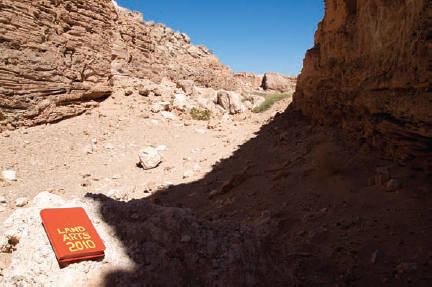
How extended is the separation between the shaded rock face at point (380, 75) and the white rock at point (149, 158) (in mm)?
4194

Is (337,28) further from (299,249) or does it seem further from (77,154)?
(77,154)

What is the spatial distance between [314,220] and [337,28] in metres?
3.87

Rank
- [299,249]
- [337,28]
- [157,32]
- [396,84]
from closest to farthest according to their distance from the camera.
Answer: [299,249], [396,84], [337,28], [157,32]

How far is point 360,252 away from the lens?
8.69 feet

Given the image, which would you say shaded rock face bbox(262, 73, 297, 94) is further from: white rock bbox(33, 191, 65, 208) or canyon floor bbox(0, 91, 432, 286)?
white rock bbox(33, 191, 65, 208)

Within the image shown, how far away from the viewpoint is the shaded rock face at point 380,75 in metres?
2.86

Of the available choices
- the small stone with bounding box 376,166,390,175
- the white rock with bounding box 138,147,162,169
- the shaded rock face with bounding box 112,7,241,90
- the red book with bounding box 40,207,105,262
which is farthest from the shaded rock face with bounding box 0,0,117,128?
the small stone with bounding box 376,166,390,175

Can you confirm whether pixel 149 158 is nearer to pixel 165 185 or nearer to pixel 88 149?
pixel 165 185

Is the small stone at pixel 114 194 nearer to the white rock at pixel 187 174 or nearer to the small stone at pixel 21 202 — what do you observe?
the small stone at pixel 21 202

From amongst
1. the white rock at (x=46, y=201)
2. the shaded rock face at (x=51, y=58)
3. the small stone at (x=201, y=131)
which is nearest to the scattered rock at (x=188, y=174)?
the small stone at (x=201, y=131)

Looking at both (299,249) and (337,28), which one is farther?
(337,28)

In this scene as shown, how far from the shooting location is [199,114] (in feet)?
38.7

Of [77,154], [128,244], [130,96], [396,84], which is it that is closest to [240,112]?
[130,96]

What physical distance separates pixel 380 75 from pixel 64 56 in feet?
27.4
